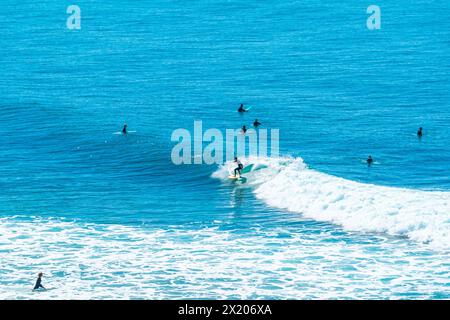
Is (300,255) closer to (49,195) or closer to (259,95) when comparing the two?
(49,195)

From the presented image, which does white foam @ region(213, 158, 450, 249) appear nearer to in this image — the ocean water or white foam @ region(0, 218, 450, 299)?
the ocean water

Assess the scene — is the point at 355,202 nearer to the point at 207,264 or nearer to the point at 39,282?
the point at 207,264

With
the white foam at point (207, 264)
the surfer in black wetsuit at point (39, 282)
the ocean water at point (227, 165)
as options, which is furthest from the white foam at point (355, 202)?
the surfer in black wetsuit at point (39, 282)

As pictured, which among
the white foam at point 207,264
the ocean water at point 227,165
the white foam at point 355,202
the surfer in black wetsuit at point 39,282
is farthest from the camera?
the white foam at point 355,202

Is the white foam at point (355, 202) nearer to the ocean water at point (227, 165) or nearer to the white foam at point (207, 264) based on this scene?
the ocean water at point (227, 165)

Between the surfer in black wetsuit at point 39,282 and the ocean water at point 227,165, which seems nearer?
the surfer in black wetsuit at point 39,282

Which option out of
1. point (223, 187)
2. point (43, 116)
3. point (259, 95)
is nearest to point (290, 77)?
point (259, 95)

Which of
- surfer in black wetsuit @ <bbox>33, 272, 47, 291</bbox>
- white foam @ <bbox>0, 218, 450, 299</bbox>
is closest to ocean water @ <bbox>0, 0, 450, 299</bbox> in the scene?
white foam @ <bbox>0, 218, 450, 299</bbox>
